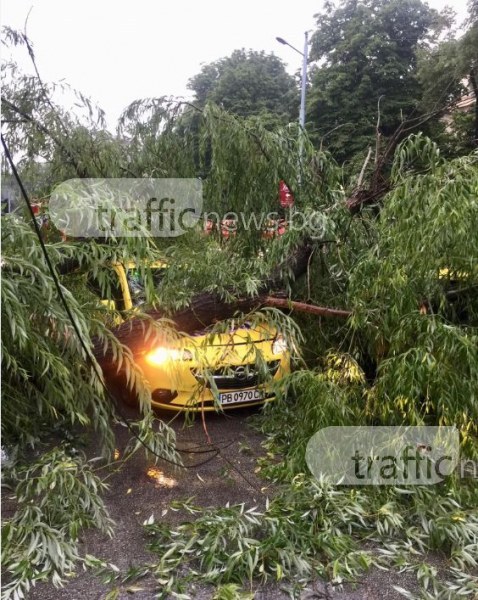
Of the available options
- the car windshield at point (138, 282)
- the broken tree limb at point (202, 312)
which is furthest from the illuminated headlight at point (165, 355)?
the car windshield at point (138, 282)

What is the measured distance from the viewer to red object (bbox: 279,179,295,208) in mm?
4375

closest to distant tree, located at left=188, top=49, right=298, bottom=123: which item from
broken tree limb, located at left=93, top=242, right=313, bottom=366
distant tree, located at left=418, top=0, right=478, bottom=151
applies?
distant tree, located at left=418, top=0, right=478, bottom=151

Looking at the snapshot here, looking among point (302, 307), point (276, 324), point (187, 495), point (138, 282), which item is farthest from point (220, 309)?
point (187, 495)

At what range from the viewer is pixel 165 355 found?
11.0 ft

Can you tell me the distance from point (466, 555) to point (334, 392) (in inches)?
46.2

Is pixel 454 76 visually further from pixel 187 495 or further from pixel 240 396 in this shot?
pixel 187 495

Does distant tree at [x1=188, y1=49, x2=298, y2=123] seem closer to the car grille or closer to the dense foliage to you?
the dense foliage

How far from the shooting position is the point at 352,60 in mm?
20359

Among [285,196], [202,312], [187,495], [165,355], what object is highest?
[285,196]

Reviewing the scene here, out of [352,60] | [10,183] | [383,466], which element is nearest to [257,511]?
[383,466]

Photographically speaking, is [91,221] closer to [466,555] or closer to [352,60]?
[466,555]

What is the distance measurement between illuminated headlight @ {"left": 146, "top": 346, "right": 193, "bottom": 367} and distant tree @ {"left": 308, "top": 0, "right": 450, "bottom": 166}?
1560 cm

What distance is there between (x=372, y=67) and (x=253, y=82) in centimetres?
550

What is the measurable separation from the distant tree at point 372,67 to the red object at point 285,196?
1422 cm
